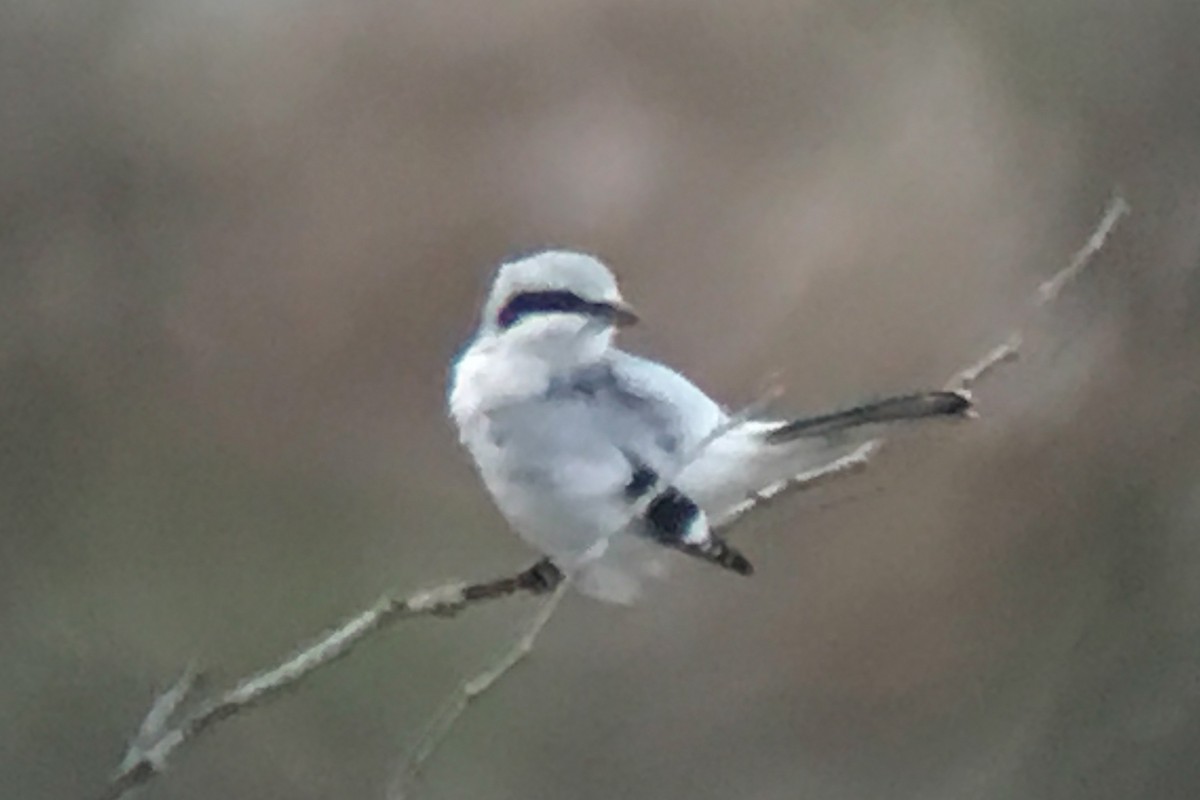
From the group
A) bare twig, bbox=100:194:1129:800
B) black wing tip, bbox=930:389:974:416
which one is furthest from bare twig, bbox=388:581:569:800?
black wing tip, bbox=930:389:974:416

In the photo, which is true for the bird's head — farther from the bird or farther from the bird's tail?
the bird's tail

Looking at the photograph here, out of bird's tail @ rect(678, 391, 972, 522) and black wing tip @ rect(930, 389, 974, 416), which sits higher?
bird's tail @ rect(678, 391, 972, 522)

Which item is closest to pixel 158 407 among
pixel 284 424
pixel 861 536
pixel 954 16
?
pixel 284 424

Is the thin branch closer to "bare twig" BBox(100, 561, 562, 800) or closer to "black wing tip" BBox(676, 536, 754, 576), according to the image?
"black wing tip" BBox(676, 536, 754, 576)

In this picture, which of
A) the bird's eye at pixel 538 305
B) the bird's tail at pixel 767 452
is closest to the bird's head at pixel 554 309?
the bird's eye at pixel 538 305

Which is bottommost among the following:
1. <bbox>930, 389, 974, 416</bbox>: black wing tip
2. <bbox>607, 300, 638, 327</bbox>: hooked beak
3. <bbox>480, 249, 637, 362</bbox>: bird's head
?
<bbox>930, 389, 974, 416</bbox>: black wing tip

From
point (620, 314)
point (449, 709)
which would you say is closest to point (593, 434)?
point (620, 314)

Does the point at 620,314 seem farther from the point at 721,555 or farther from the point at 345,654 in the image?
the point at 345,654

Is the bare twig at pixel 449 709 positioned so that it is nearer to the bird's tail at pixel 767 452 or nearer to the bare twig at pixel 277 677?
the bare twig at pixel 277 677

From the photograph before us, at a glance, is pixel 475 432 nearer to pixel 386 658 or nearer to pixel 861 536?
pixel 386 658
